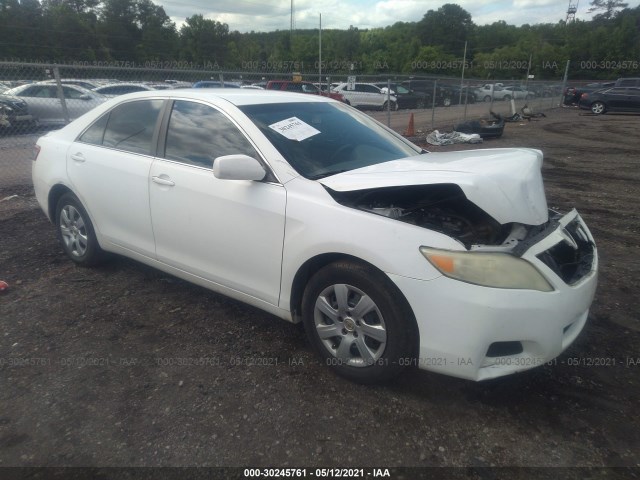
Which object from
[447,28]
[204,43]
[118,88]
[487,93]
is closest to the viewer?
[118,88]

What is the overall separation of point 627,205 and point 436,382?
526 cm

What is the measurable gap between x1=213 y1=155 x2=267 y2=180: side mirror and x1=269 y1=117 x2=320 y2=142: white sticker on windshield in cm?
44

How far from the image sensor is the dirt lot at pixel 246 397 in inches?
85.4

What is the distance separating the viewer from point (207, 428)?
7.60 feet

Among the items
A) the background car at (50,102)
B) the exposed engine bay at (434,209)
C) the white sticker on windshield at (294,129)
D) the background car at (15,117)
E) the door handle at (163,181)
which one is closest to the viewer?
the exposed engine bay at (434,209)

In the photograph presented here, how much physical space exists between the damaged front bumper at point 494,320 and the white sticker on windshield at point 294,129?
1.30 metres

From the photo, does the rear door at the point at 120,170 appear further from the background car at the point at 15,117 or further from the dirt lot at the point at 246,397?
the background car at the point at 15,117

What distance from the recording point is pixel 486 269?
221 centimetres

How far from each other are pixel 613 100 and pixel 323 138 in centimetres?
2420

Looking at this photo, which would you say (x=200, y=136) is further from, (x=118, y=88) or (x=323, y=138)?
(x=118, y=88)

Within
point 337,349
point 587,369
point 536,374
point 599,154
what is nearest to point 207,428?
point 337,349

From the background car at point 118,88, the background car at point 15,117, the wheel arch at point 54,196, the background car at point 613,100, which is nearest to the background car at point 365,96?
the background car at point 613,100

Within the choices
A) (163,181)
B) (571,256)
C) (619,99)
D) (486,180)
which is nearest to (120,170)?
(163,181)

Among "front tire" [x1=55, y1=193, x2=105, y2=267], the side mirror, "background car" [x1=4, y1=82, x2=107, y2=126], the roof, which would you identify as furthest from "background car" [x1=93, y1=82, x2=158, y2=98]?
the side mirror
